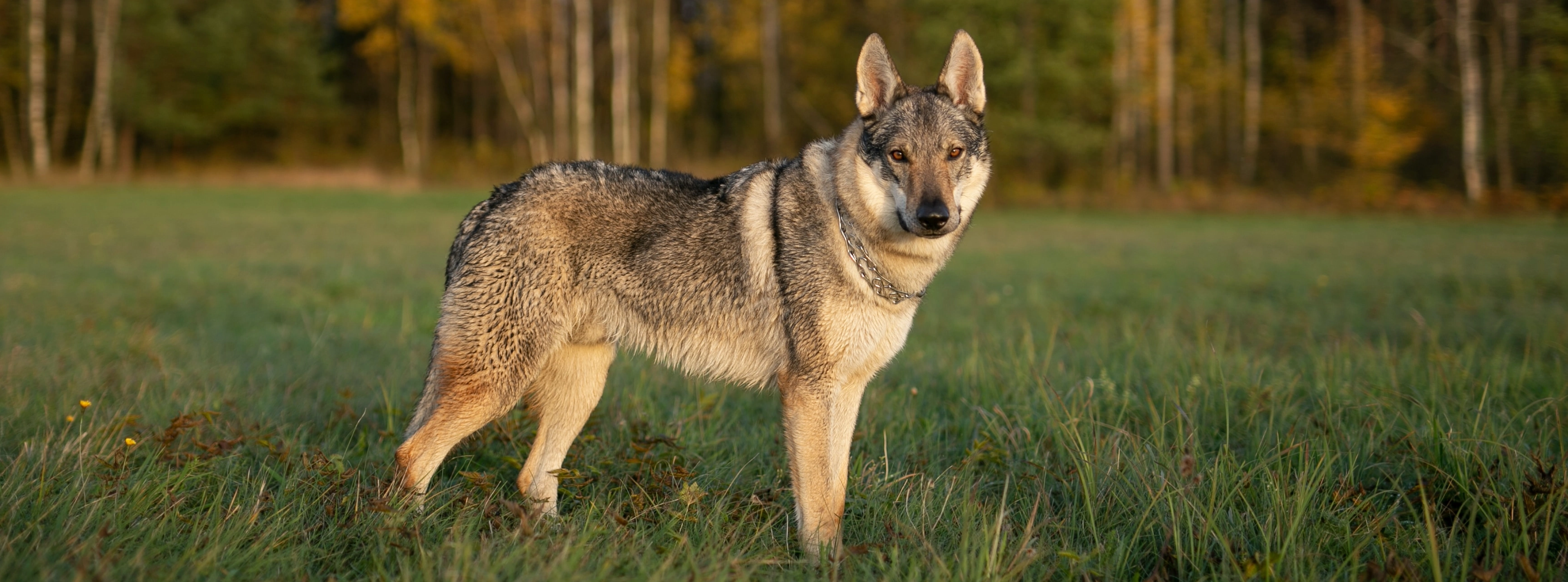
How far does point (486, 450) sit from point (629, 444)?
656mm

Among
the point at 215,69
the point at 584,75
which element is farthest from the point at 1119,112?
the point at 215,69

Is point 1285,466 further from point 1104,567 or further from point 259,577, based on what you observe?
point 259,577

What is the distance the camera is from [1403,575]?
8.95 ft

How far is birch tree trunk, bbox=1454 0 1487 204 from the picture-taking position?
22.8 metres

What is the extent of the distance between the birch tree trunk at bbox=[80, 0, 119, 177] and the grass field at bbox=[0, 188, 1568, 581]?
27600mm

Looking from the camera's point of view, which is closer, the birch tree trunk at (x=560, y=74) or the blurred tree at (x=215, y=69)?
the birch tree trunk at (x=560, y=74)

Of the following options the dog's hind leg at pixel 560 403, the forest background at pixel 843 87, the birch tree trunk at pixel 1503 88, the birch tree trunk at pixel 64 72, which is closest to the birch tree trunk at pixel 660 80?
the forest background at pixel 843 87

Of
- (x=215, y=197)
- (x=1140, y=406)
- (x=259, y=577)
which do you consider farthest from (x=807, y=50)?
(x=259, y=577)

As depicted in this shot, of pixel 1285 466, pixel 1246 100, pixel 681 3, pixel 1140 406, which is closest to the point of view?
pixel 1285 466

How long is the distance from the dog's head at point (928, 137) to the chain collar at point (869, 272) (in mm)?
199

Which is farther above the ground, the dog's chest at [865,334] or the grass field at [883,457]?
the dog's chest at [865,334]

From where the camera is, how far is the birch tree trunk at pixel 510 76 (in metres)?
27.7

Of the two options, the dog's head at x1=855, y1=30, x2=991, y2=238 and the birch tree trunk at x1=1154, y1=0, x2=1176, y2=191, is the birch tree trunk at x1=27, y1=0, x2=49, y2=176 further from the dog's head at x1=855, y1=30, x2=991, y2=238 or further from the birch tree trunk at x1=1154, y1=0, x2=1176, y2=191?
the birch tree trunk at x1=1154, y1=0, x2=1176, y2=191

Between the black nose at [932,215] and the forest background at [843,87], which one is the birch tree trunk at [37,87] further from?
the black nose at [932,215]
